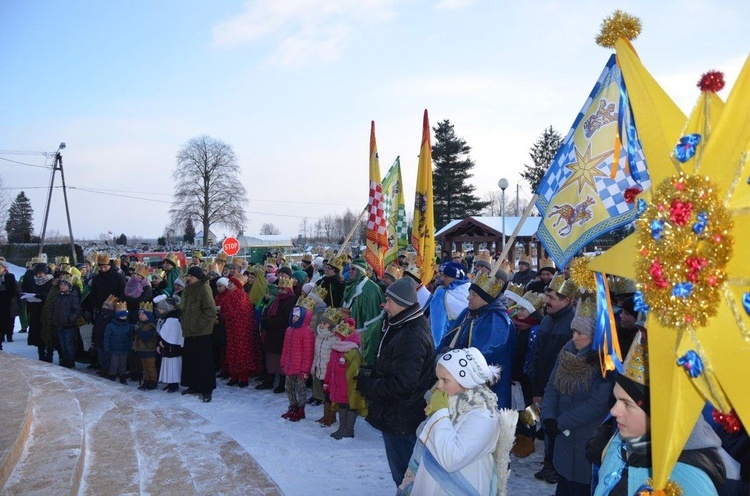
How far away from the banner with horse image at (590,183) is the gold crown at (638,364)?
2.38 metres

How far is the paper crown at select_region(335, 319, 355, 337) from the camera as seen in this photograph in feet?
22.6

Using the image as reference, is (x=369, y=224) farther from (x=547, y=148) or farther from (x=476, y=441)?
(x=547, y=148)

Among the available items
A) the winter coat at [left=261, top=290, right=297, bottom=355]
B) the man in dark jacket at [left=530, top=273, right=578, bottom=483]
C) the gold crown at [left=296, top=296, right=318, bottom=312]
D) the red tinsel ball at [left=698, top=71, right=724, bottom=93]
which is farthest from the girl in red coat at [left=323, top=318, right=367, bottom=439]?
the red tinsel ball at [left=698, top=71, right=724, bottom=93]

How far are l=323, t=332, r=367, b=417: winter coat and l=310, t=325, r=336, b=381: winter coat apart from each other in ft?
0.66

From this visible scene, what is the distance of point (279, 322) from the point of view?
8.80 metres

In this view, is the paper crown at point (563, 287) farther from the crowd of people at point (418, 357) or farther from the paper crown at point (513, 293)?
the paper crown at point (513, 293)

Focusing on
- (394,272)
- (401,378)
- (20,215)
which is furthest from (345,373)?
(20,215)

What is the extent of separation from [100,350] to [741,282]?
11.1 m

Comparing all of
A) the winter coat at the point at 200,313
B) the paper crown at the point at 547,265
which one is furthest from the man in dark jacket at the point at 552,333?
the winter coat at the point at 200,313

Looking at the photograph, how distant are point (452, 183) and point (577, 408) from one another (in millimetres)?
39530

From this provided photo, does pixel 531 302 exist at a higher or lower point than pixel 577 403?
higher

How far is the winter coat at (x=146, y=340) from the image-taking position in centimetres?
938

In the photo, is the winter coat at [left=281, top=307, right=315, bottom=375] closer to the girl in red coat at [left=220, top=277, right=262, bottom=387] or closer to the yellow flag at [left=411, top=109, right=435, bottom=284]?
the girl in red coat at [left=220, top=277, right=262, bottom=387]

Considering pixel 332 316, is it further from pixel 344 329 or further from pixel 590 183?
pixel 590 183
